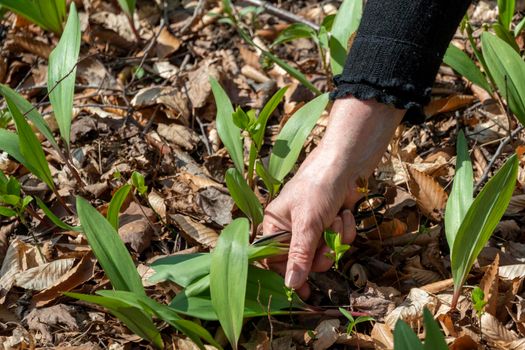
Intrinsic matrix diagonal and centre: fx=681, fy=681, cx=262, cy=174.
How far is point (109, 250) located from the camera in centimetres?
135

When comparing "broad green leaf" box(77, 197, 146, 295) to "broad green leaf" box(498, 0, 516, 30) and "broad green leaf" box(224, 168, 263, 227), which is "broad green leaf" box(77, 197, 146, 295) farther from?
"broad green leaf" box(498, 0, 516, 30)

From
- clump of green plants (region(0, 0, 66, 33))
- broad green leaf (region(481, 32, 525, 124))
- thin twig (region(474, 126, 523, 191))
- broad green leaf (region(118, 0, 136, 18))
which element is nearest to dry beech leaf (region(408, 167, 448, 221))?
thin twig (region(474, 126, 523, 191))

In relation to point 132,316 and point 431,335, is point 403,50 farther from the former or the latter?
point 132,316

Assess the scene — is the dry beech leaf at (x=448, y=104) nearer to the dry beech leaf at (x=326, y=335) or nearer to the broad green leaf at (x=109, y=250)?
the dry beech leaf at (x=326, y=335)

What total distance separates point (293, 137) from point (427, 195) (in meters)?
0.36

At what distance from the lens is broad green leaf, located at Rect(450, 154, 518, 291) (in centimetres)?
128

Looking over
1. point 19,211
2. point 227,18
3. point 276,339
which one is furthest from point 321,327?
point 227,18

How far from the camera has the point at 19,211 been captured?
1.63 metres

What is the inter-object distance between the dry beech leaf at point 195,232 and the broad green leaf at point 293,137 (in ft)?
0.71

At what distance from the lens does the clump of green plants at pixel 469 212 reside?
1279 mm

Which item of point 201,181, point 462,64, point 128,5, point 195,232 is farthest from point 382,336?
point 128,5

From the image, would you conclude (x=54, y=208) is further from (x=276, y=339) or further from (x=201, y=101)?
(x=276, y=339)

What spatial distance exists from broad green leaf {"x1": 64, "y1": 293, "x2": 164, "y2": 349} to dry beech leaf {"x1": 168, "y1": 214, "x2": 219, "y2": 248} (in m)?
0.31

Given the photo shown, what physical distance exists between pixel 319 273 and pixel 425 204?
12.9 inches
